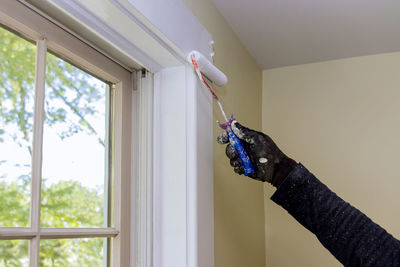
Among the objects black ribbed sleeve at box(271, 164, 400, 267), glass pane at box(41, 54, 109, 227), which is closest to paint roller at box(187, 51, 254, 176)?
black ribbed sleeve at box(271, 164, 400, 267)

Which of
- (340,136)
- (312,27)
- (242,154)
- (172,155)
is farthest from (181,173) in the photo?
(340,136)

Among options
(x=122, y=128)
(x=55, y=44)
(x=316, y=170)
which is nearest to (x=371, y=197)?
(x=316, y=170)

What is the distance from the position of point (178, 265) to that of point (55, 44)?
69 cm

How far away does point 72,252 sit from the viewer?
1216 mm

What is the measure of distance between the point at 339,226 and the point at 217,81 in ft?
1.98

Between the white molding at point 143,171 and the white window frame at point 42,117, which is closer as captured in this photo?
the white window frame at point 42,117

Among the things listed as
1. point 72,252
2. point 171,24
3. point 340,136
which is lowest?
point 72,252

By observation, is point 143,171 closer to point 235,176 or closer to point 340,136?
point 235,176

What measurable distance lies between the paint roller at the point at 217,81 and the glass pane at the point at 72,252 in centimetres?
44

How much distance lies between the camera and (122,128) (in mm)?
1443

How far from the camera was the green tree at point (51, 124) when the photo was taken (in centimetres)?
104

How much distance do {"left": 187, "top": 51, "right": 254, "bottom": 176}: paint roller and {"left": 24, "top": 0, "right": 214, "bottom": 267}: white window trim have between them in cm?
3

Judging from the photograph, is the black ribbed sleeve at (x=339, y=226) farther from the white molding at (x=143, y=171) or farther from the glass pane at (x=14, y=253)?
the glass pane at (x=14, y=253)

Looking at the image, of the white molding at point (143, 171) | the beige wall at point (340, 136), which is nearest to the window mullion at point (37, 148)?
the white molding at point (143, 171)
